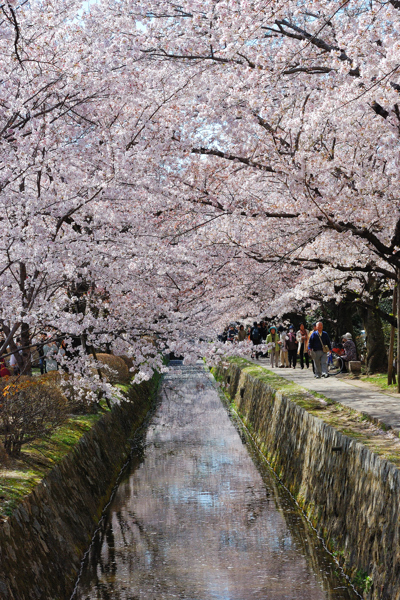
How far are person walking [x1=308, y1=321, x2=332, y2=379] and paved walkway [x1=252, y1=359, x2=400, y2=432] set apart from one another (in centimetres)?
35

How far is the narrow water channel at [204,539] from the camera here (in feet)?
29.0

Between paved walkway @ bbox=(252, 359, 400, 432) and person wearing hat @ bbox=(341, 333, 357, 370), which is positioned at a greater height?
person wearing hat @ bbox=(341, 333, 357, 370)

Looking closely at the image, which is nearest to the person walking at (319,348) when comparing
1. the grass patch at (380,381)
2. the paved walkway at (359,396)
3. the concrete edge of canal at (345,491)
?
the paved walkway at (359,396)

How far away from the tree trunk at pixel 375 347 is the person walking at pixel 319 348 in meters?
1.51

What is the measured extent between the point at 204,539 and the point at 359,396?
229 inches

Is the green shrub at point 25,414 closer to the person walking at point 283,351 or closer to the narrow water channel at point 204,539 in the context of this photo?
the narrow water channel at point 204,539

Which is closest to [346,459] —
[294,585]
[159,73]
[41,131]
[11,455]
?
[294,585]

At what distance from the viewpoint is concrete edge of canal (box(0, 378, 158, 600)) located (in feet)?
22.8

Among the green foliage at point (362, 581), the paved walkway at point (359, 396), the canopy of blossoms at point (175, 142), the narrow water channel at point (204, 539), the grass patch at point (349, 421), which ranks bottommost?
the narrow water channel at point (204, 539)

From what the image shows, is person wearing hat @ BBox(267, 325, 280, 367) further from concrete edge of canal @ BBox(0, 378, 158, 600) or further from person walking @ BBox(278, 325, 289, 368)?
concrete edge of canal @ BBox(0, 378, 158, 600)

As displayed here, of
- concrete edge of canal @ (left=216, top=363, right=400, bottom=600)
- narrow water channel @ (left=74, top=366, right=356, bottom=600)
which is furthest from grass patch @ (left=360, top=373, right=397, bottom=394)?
narrow water channel @ (left=74, top=366, right=356, bottom=600)

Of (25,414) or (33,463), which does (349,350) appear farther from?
(33,463)

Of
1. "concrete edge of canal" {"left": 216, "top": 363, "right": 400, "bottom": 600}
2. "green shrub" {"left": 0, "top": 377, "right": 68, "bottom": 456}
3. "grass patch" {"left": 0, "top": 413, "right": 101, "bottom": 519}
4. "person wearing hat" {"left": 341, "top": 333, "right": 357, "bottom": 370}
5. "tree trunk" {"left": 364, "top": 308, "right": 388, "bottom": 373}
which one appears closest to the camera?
"concrete edge of canal" {"left": 216, "top": 363, "right": 400, "bottom": 600}

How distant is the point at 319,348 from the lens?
793 inches
